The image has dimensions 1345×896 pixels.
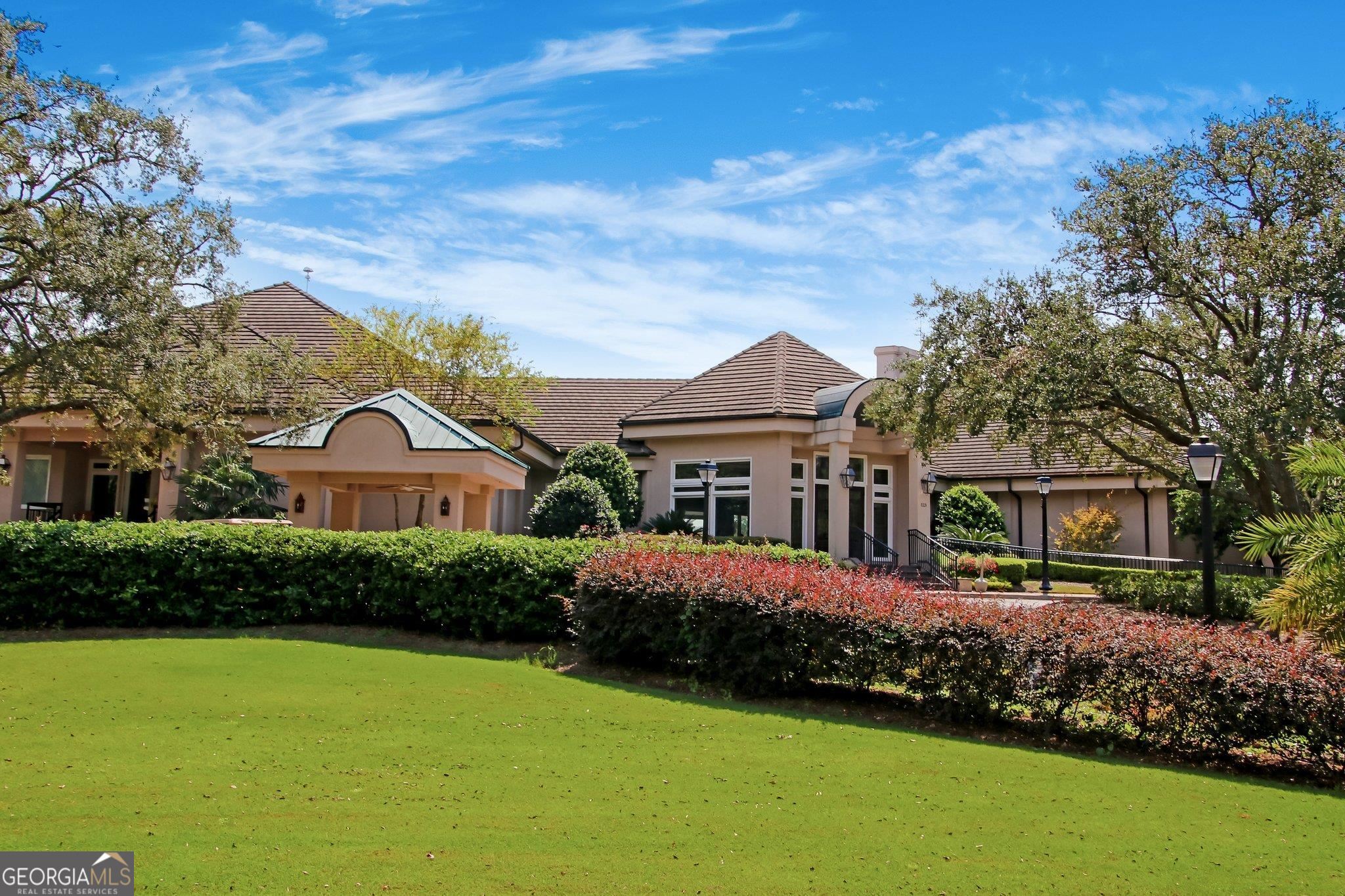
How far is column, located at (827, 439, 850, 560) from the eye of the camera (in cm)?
2386

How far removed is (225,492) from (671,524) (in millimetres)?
9914

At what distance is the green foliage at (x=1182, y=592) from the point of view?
20.3 meters

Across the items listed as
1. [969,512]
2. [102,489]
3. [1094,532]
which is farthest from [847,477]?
[102,489]

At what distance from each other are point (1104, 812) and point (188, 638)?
11.2m

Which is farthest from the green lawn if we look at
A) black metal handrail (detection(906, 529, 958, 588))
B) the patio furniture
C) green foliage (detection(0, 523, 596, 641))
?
black metal handrail (detection(906, 529, 958, 588))

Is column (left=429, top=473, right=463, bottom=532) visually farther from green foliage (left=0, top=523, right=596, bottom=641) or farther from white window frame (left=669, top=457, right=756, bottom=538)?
white window frame (left=669, top=457, right=756, bottom=538)

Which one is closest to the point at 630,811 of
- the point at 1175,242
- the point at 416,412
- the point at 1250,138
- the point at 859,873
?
the point at 859,873

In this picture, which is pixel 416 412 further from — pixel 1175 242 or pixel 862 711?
pixel 1175 242

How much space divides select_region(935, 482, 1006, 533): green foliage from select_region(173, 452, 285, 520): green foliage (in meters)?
20.2

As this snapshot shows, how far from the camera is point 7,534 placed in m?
13.5

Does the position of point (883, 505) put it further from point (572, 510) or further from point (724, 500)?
point (572, 510)

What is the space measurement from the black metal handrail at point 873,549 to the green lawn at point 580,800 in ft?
53.4

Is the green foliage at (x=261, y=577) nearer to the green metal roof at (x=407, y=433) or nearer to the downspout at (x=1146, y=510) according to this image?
the green metal roof at (x=407, y=433)

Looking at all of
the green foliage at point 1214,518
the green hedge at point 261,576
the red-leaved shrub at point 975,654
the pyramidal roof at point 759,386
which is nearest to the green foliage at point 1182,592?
the green foliage at point 1214,518
